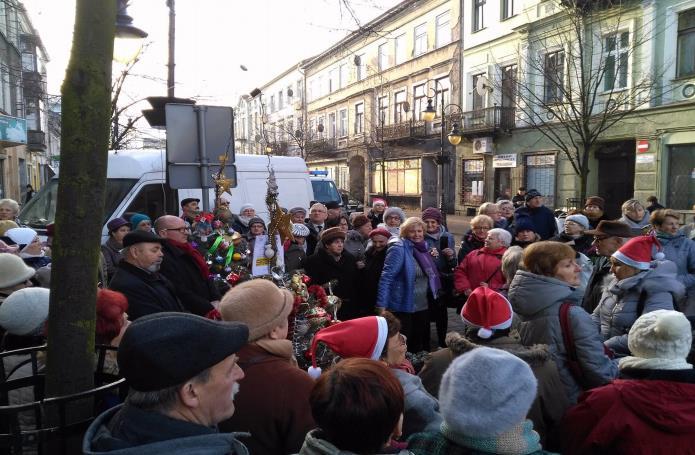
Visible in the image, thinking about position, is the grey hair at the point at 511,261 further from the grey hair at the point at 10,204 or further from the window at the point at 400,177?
the window at the point at 400,177

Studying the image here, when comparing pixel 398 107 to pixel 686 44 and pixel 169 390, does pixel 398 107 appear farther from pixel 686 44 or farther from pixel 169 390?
pixel 169 390

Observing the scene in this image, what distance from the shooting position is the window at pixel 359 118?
3856 cm

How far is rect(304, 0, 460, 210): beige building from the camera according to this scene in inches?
1174

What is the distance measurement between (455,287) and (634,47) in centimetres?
1571

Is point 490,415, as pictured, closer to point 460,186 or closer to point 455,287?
point 455,287

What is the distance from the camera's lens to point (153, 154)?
360 inches

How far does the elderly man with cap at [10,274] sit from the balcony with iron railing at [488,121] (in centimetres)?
2352

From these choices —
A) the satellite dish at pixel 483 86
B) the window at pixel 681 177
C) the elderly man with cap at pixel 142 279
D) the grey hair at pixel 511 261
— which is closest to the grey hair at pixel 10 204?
the elderly man with cap at pixel 142 279

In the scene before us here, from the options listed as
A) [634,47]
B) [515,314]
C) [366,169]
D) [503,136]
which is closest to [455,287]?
[515,314]

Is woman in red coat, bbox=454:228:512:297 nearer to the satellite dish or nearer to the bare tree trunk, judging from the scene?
the bare tree trunk

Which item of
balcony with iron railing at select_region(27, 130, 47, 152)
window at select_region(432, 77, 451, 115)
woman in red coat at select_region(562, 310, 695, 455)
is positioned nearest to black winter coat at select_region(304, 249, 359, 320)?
woman in red coat at select_region(562, 310, 695, 455)

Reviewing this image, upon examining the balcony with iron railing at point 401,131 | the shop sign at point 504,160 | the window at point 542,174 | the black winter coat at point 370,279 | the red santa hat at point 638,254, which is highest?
the balcony with iron railing at point 401,131

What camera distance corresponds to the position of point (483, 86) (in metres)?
25.8

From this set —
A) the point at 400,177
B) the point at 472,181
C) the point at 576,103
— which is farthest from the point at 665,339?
the point at 400,177
